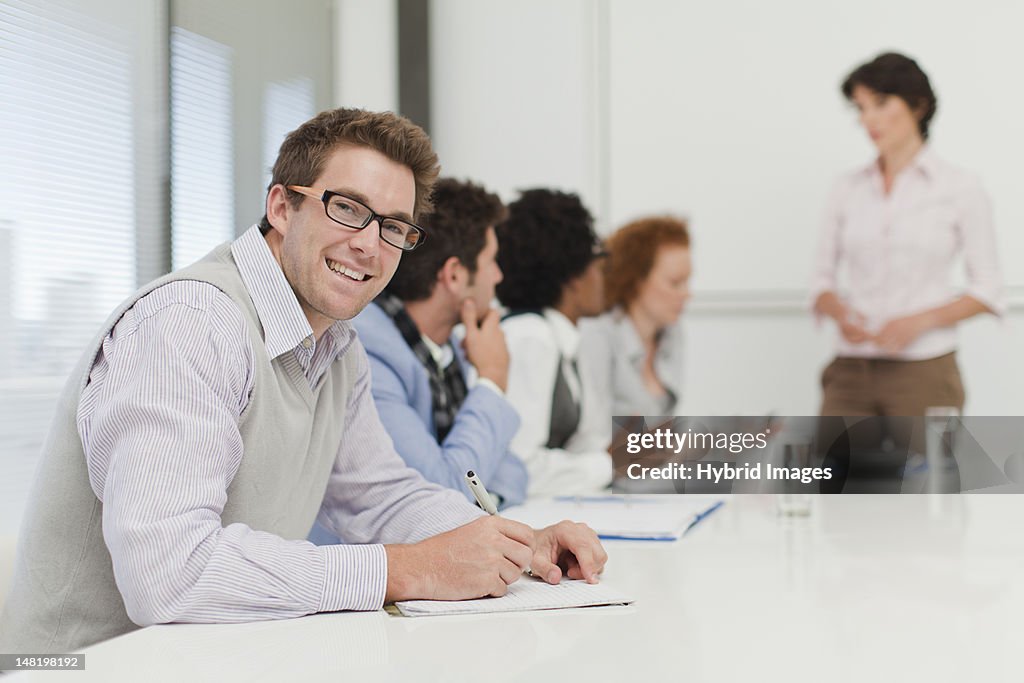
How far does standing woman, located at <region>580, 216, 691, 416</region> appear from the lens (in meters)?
3.34

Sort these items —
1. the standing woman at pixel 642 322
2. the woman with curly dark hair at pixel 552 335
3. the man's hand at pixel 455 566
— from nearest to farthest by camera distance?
the man's hand at pixel 455 566
the woman with curly dark hair at pixel 552 335
the standing woman at pixel 642 322

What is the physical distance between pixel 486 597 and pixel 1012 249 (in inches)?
118

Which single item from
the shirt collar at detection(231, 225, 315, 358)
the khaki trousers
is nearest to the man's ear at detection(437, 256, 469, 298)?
the shirt collar at detection(231, 225, 315, 358)

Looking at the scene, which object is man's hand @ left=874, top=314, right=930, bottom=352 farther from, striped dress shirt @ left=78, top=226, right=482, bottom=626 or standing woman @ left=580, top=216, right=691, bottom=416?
striped dress shirt @ left=78, top=226, right=482, bottom=626

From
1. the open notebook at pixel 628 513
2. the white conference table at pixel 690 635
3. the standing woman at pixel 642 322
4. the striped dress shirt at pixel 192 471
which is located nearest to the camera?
the white conference table at pixel 690 635

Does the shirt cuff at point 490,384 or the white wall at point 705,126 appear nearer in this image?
the shirt cuff at point 490,384

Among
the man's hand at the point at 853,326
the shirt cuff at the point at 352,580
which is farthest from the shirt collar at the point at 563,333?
the shirt cuff at the point at 352,580

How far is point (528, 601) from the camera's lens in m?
1.07

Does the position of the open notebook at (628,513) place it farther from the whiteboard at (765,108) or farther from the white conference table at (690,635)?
the whiteboard at (765,108)

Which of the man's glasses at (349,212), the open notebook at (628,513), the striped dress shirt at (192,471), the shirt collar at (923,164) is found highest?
the shirt collar at (923,164)

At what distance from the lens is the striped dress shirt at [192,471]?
952 mm

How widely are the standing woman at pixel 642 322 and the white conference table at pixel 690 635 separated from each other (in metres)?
1.93

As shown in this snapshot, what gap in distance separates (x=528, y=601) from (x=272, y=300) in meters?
0.47

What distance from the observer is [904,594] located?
116 centimetres
